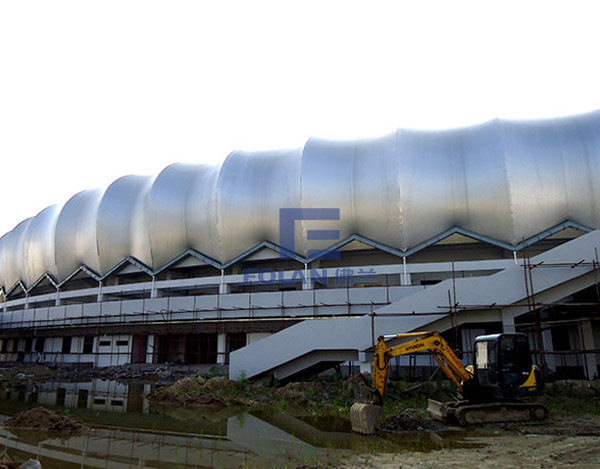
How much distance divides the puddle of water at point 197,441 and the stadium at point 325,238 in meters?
6.56

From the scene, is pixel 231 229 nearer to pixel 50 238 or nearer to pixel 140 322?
pixel 140 322

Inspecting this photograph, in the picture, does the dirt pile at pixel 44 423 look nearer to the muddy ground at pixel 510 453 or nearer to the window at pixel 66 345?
the muddy ground at pixel 510 453

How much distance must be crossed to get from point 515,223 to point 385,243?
7020mm

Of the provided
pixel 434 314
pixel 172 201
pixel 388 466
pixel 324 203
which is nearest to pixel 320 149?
pixel 324 203

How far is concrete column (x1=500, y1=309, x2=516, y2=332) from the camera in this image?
1778cm

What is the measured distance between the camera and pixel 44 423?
34.0 ft

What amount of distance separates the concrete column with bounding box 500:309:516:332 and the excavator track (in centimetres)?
688

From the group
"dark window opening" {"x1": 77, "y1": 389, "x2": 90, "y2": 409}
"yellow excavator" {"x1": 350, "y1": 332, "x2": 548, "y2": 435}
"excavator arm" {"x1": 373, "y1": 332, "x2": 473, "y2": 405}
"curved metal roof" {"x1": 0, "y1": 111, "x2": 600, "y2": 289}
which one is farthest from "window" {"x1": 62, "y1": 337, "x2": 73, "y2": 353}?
"yellow excavator" {"x1": 350, "y1": 332, "x2": 548, "y2": 435}

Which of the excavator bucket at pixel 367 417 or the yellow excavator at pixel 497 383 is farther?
the yellow excavator at pixel 497 383

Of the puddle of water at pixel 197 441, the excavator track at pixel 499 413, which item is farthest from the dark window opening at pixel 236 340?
the excavator track at pixel 499 413

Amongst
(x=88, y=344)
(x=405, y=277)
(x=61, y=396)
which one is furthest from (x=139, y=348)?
(x=405, y=277)

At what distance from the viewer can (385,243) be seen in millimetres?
27938

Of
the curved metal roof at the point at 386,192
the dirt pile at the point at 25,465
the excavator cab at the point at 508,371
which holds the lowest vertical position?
→ the dirt pile at the point at 25,465

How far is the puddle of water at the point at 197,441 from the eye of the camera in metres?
7.86
